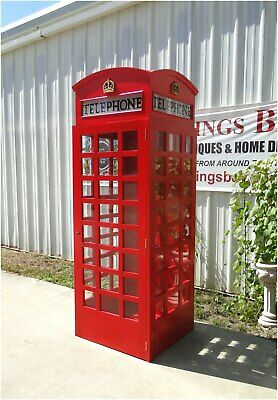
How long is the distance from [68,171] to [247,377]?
4519 millimetres

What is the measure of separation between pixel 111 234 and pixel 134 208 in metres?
0.40

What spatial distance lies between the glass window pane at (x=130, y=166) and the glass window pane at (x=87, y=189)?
0.39 metres

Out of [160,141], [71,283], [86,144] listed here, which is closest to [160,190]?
[160,141]

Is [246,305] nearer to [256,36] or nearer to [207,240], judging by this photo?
[207,240]

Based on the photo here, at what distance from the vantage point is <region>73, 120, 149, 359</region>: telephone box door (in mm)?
3154

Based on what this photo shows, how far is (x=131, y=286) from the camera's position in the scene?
3342 millimetres

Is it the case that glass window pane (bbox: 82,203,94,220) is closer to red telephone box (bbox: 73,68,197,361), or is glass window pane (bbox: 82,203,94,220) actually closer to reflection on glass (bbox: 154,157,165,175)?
red telephone box (bbox: 73,68,197,361)

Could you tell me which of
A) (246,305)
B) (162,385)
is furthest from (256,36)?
(162,385)

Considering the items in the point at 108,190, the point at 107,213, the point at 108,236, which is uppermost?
A: the point at 108,190

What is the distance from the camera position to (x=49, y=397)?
2.70m

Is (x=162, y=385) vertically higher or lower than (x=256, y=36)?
lower

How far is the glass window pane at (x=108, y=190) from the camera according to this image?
344cm

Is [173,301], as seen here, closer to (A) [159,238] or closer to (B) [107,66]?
(A) [159,238]

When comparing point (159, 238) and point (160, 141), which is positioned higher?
point (160, 141)
